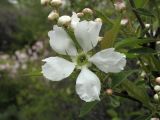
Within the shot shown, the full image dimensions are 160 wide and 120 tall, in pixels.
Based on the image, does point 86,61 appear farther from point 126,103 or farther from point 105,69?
point 126,103

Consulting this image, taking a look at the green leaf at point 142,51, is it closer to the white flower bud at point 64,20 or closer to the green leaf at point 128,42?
the green leaf at point 128,42

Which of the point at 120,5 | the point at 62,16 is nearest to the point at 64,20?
the point at 62,16

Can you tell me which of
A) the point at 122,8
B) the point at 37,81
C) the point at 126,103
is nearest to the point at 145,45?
the point at 122,8

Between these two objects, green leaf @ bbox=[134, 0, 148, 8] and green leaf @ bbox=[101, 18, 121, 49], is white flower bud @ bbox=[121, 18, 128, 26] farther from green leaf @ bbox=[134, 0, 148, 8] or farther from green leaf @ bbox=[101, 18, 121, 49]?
green leaf @ bbox=[101, 18, 121, 49]

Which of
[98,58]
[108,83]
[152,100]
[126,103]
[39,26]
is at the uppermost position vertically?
[98,58]

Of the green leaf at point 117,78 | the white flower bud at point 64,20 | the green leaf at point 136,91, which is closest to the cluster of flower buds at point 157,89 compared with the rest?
the green leaf at point 136,91

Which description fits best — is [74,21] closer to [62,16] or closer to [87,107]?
[62,16]

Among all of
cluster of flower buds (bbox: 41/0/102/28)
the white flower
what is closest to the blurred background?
cluster of flower buds (bbox: 41/0/102/28)
